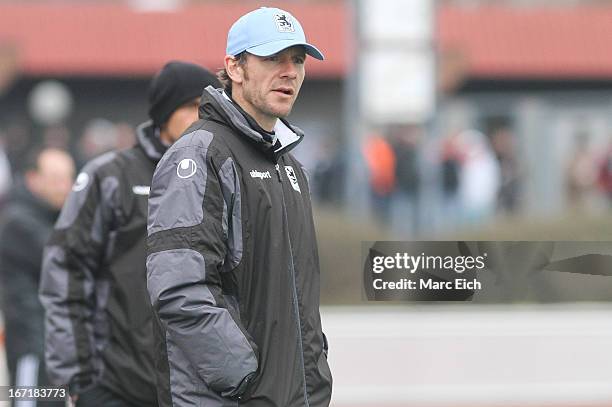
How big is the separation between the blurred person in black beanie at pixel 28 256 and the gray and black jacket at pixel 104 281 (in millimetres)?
1447

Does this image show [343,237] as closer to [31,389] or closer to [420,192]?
[420,192]

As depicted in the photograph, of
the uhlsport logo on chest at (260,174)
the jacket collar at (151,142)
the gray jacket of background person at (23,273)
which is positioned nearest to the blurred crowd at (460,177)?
the gray jacket of background person at (23,273)

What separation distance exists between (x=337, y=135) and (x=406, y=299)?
19670mm

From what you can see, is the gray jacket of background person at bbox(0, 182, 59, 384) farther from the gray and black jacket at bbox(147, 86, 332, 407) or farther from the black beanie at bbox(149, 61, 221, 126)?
the gray and black jacket at bbox(147, 86, 332, 407)

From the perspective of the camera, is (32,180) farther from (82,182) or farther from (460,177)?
(460,177)

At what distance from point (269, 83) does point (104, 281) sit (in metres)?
1.60

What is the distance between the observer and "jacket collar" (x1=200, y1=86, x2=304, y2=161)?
3904 mm

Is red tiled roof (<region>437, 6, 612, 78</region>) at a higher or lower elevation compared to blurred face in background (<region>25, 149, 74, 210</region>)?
higher

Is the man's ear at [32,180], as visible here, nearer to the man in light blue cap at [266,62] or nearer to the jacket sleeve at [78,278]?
the jacket sleeve at [78,278]

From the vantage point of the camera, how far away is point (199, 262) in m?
3.67

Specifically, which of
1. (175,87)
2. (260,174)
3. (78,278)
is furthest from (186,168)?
(78,278)

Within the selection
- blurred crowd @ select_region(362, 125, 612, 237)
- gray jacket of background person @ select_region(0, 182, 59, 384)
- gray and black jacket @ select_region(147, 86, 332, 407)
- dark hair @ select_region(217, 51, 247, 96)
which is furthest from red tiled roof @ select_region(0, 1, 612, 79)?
gray and black jacket @ select_region(147, 86, 332, 407)

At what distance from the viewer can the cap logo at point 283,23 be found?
3.92 m

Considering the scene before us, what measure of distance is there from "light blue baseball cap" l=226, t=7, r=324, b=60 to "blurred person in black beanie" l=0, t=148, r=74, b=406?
3145 millimetres
